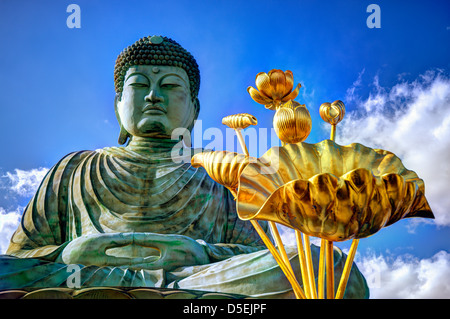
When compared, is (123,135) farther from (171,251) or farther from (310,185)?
(310,185)

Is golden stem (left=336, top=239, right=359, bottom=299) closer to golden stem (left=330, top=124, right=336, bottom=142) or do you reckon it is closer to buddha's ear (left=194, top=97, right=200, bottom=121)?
golden stem (left=330, top=124, right=336, bottom=142)

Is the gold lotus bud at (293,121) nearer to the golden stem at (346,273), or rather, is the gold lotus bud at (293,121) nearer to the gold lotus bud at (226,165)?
the gold lotus bud at (226,165)

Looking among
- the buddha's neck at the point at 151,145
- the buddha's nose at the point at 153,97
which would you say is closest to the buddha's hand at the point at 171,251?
the buddha's neck at the point at 151,145

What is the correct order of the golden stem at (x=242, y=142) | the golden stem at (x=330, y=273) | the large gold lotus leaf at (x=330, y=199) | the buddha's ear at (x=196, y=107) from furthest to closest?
the buddha's ear at (x=196, y=107) → the golden stem at (x=242, y=142) → the golden stem at (x=330, y=273) → the large gold lotus leaf at (x=330, y=199)

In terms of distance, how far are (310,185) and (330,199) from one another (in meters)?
0.09

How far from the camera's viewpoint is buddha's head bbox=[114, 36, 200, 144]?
219 inches

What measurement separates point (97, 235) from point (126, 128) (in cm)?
182

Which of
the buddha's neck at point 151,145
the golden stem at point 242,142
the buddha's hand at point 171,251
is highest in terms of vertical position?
the buddha's neck at point 151,145

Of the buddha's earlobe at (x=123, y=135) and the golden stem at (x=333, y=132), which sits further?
the buddha's earlobe at (x=123, y=135)

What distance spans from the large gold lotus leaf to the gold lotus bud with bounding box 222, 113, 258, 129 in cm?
25

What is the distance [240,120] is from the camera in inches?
101

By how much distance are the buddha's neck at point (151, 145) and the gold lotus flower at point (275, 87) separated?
10.1 ft

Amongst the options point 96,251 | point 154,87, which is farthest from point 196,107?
point 96,251

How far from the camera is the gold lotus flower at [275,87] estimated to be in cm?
253
